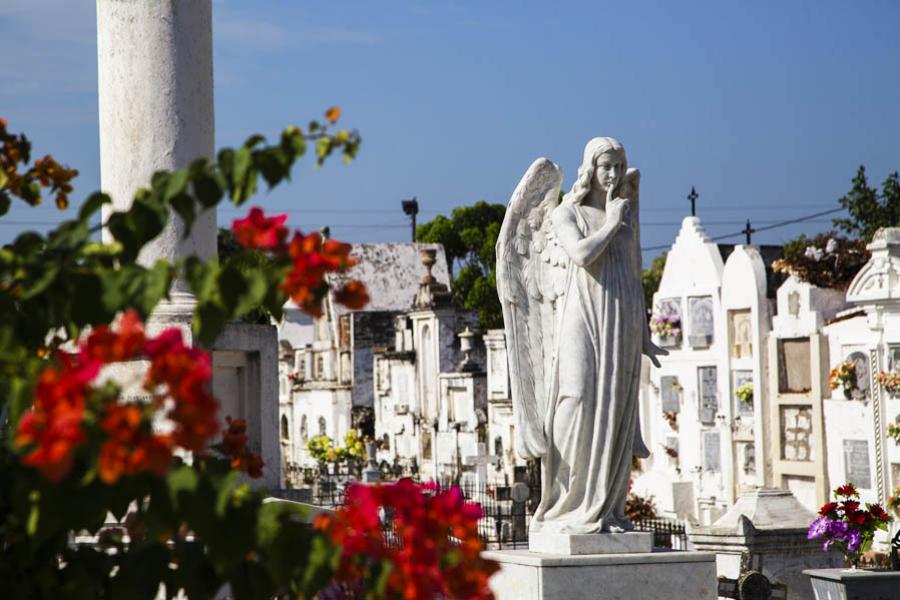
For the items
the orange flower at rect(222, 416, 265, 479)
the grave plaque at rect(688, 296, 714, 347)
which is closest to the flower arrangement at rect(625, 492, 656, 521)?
the grave plaque at rect(688, 296, 714, 347)

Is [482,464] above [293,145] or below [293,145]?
below

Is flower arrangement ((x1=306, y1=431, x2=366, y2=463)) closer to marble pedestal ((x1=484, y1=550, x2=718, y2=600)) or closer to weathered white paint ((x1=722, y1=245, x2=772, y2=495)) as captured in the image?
weathered white paint ((x1=722, y1=245, x2=772, y2=495))

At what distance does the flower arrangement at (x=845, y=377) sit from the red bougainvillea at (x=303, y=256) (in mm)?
18460

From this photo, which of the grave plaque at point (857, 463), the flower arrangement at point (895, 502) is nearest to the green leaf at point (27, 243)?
the flower arrangement at point (895, 502)

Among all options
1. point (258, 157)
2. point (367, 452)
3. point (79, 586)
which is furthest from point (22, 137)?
point (367, 452)

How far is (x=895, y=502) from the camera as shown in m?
18.3

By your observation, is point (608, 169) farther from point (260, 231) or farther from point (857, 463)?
point (857, 463)

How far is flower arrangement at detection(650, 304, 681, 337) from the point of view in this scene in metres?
25.8

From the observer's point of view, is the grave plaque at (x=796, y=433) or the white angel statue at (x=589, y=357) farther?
the grave plaque at (x=796, y=433)

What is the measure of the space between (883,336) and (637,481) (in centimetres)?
799

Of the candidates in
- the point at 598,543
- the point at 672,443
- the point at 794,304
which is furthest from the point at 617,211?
the point at 672,443

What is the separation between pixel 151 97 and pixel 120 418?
593cm

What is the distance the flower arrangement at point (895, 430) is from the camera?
19.3m

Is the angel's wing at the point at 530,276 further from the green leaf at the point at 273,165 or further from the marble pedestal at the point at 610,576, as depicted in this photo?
the green leaf at the point at 273,165
